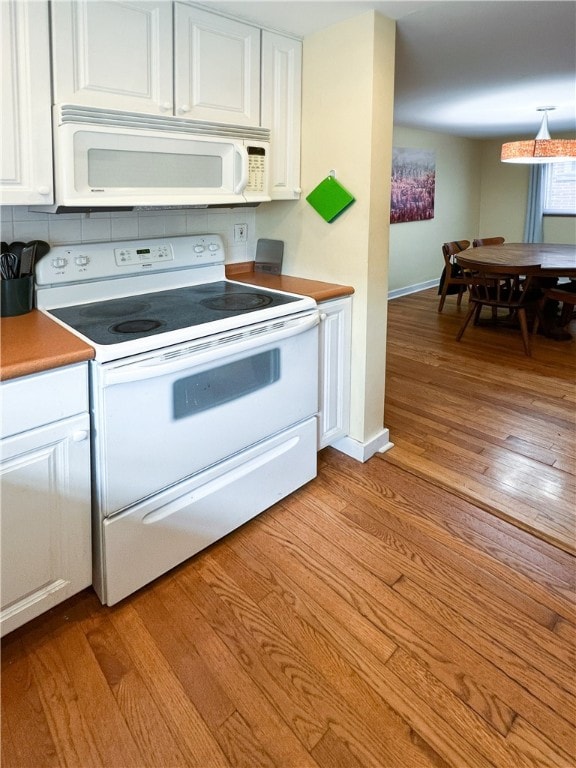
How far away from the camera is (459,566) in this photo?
1879mm

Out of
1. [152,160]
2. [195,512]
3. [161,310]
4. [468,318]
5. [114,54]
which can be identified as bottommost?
[195,512]

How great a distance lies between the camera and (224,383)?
1.83m

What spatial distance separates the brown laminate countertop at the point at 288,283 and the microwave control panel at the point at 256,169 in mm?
434

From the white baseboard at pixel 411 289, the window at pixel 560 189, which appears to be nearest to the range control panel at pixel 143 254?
the white baseboard at pixel 411 289

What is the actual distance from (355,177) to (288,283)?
0.56 m

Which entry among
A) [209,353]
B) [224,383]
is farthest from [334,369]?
[209,353]

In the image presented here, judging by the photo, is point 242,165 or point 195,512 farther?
point 242,165

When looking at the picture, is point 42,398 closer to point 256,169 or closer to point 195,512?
point 195,512

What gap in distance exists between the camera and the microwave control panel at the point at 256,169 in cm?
222

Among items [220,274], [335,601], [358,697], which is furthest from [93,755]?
[220,274]

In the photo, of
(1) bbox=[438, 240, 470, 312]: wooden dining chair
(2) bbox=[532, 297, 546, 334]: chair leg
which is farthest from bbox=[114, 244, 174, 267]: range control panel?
(1) bbox=[438, 240, 470, 312]: wooden dining chair

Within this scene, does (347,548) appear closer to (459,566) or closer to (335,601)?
(335,601)

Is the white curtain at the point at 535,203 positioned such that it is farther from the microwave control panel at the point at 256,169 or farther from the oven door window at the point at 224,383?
the oven door window at the point at 224,383

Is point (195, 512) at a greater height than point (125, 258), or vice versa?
point (125, 258)
